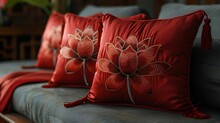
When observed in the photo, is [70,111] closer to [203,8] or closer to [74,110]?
[74,110]

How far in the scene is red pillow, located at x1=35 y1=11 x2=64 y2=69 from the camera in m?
2.00

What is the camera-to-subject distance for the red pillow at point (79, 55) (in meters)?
1.54

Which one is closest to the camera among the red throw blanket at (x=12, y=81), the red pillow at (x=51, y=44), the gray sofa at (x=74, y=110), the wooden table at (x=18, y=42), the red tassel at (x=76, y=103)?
the gray sofa at (x=74, y=110)

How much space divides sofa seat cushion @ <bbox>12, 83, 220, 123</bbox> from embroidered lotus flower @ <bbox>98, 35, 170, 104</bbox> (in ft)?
0.26

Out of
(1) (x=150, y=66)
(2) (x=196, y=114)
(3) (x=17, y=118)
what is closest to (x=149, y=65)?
(1) (x=150, y=66)

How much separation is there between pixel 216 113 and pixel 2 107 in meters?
0.95

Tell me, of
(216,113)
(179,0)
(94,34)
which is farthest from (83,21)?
(179,0)

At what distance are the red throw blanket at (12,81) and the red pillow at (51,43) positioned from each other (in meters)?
0.19

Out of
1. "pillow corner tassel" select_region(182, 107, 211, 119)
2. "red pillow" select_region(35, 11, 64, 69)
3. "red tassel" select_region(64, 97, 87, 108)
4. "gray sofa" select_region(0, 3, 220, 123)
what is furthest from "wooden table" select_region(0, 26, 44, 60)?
"pillow corner tassel" select_region(182, 107, 211, 119)

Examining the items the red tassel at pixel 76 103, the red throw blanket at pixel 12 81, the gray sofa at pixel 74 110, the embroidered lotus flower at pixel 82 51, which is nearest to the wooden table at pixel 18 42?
the red throw blanket at pixel 12 81

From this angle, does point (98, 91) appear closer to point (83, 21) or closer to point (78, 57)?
point (78, 57)

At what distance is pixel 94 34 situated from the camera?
156cm

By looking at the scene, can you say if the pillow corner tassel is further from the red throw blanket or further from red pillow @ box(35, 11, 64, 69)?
red pillow @ box(35, 11, 64, 69)

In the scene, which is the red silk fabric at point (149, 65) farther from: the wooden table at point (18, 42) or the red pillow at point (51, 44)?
the wooden table at point (18, 42)
